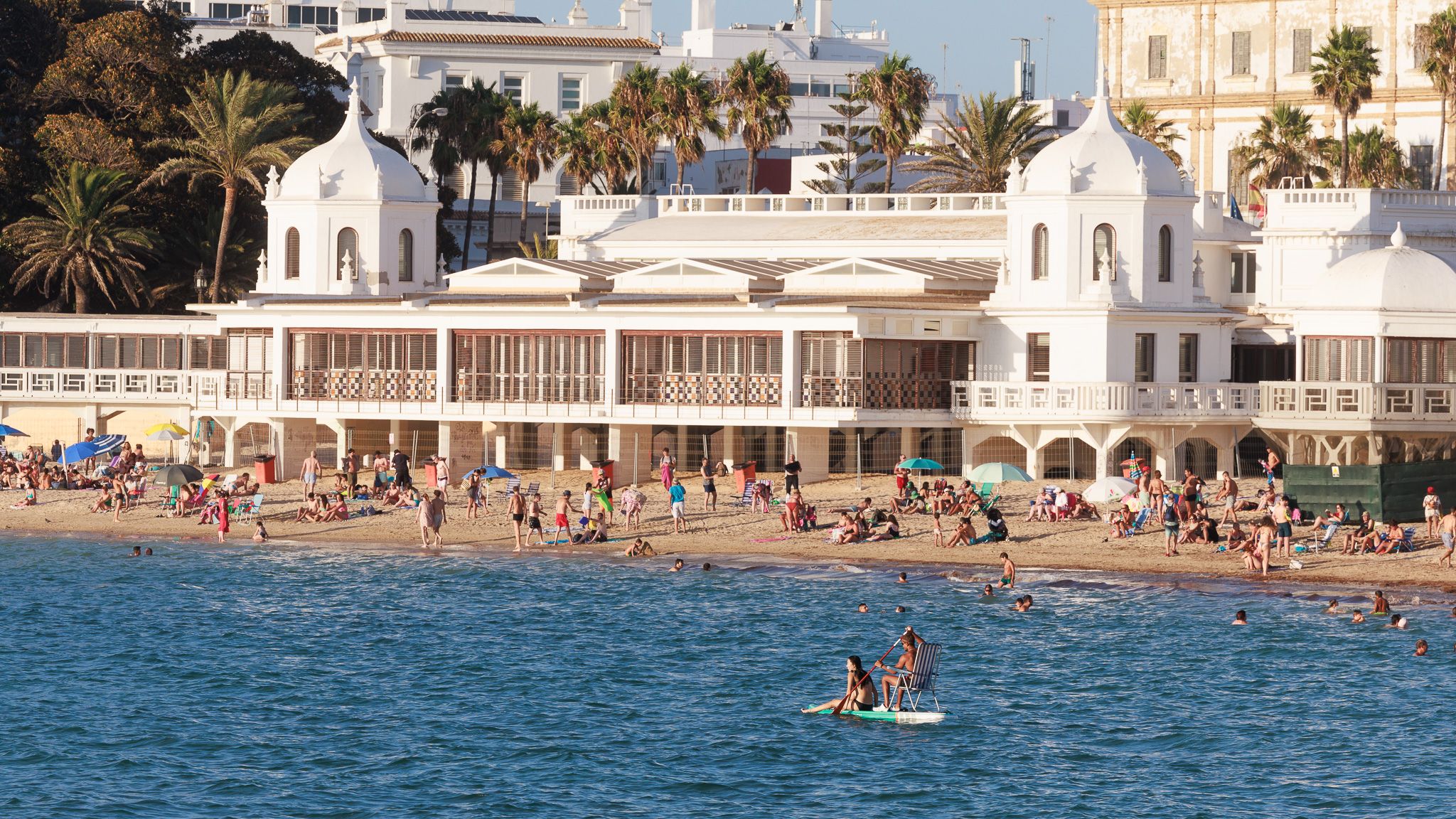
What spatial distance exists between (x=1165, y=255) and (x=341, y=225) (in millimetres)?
23698

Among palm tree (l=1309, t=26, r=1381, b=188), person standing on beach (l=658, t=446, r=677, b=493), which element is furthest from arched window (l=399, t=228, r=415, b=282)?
palm tree (l=1309, t=26, r=1381, b=188)

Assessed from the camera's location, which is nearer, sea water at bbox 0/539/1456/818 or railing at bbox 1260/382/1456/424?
sea water at bbox 0/539/1456/818

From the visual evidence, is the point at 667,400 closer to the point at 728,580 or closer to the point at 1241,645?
the point at 728,580

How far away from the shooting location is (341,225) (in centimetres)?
7069

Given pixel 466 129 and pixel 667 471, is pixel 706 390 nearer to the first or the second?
pixel 667 471

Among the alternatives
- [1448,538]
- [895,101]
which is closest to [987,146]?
[895,101]

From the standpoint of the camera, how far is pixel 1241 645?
45469mm

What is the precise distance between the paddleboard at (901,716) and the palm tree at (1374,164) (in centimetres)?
5316

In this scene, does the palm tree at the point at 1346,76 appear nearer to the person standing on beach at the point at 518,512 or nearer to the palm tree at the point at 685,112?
the palm tree at the point at 685,112

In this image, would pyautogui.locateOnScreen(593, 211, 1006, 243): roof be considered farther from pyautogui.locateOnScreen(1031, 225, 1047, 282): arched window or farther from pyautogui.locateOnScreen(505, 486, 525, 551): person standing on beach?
pyautogui.locateOnScreen(505, 486, 525, 551): person standing on beach

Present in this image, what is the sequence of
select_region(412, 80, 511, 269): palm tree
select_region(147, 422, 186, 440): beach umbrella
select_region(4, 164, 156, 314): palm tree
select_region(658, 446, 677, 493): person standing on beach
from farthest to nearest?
select_region(412, 80, 511, 269): palm tree → select_region(4, 164, 156, 314): palm tree → select_region(147, 422, 186, 440): beach umbrella → select_region(658, 446, 677, 493): person standing on beach

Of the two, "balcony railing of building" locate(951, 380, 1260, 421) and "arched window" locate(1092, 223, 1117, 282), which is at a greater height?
"arched window" locate(1092, 223, 1117, 282)

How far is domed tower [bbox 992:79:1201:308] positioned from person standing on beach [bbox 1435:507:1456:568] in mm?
12768

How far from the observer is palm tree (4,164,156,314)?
7675 centimetres
